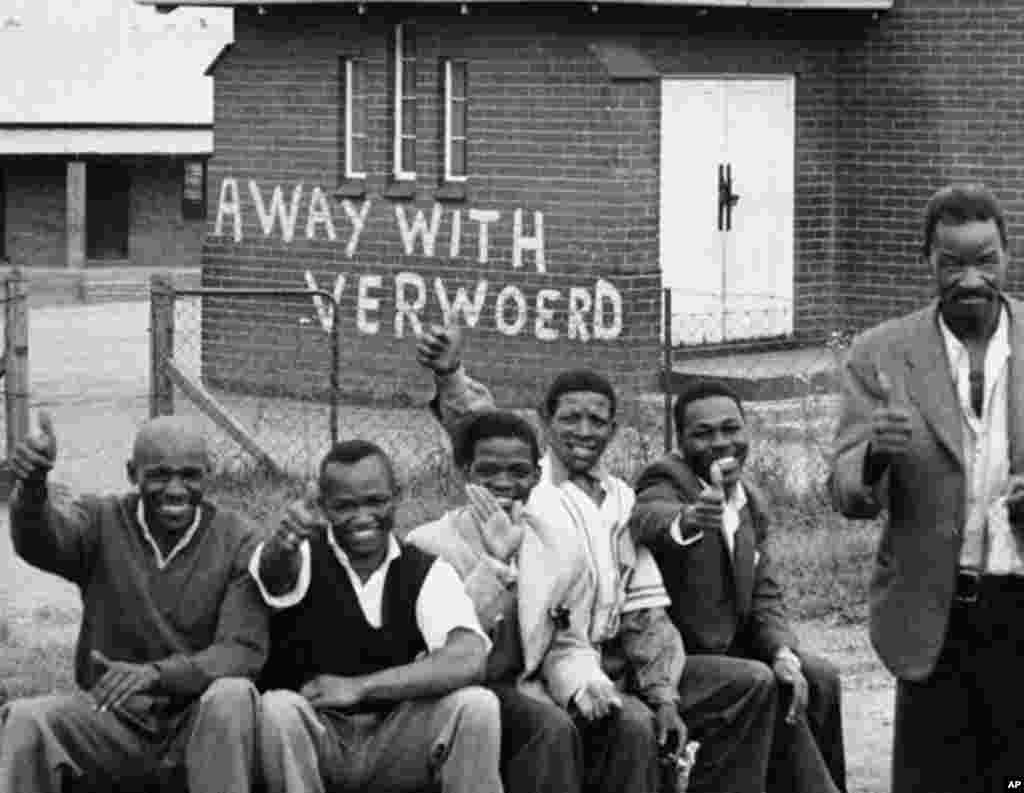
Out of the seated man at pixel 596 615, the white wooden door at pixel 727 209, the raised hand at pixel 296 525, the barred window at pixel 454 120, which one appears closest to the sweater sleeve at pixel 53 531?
the raised hand at pixel 296 525

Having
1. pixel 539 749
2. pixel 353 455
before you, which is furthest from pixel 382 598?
Answer: pixel 539 749

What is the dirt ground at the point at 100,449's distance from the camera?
975 cm

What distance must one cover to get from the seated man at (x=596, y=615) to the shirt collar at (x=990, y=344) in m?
1.38

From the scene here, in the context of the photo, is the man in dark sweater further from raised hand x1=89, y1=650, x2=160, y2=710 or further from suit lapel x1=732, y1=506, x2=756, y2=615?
suit lapel x1=732, y1=506, x2=756, y2=615

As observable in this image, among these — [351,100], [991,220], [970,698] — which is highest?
[351,100]

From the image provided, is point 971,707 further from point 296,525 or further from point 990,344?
point 296,525

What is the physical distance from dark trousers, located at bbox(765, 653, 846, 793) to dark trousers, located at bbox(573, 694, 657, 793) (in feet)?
1.79

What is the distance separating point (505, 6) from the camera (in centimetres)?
1856

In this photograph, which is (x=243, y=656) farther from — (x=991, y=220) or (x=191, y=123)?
(x=191, y=123)

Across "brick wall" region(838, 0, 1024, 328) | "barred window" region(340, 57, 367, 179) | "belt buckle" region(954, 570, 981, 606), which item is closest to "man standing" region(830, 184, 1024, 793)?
"belt buckle" region(954, 570, 981, 606)

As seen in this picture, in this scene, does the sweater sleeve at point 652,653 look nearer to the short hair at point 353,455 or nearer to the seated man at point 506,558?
the seated man at point 506,558

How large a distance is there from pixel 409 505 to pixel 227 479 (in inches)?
61.0

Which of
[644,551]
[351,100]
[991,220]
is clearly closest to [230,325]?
[351,100]

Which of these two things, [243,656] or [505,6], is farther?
[505,6]
